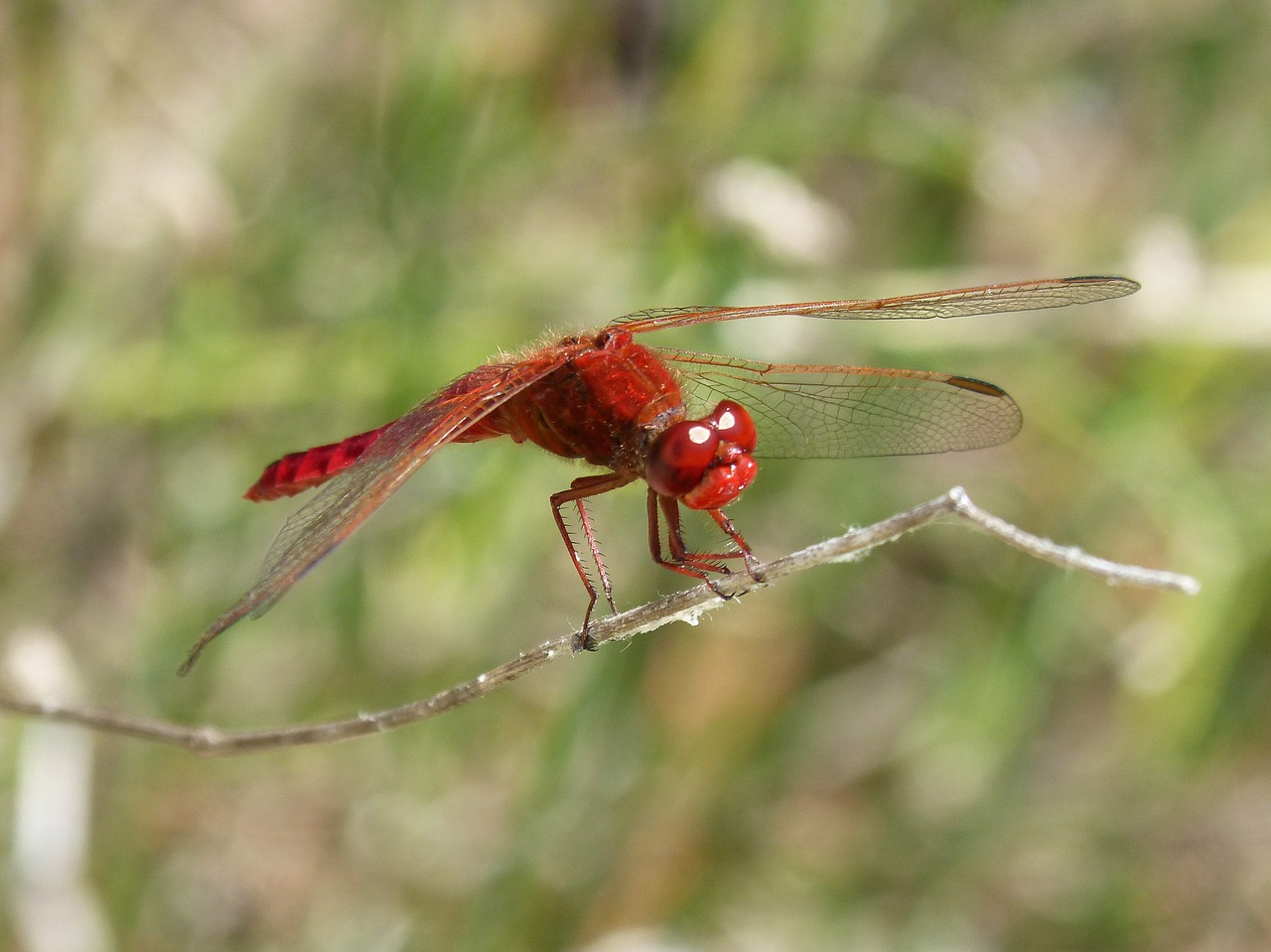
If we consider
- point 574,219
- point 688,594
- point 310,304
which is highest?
point 574,219

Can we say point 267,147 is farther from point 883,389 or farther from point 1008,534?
point 1008,534

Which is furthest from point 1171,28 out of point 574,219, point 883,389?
point 883,389

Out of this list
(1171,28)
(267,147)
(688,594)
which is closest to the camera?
(688,594)

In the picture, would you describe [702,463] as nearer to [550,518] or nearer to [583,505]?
[583,505]

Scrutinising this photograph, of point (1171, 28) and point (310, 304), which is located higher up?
point (1171, 28)

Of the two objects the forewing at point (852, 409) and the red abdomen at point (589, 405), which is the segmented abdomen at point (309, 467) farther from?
the forewing at point (852, 409)

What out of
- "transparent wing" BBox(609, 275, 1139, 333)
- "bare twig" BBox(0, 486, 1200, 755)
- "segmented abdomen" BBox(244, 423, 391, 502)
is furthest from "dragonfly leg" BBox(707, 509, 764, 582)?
"segmented abdomen" BBox(244, 423, 391, 502)

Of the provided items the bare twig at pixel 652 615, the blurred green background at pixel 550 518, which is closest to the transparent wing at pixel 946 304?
the blurred green background at pixel 550 518
